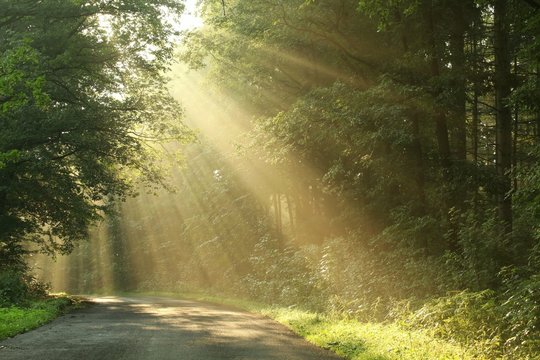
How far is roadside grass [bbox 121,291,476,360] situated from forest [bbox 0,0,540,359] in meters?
0.42

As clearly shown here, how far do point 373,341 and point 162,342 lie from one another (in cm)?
412

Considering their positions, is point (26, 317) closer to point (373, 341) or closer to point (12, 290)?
point (12, 290)

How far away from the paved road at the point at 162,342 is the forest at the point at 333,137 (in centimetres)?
256

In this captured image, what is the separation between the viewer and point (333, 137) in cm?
1714

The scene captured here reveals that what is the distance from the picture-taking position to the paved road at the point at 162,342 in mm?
9289

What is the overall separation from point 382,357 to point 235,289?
22902 mm

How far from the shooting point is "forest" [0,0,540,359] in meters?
11.7

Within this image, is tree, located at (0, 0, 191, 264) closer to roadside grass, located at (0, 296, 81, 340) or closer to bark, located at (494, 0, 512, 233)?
roadside grass, located at (0, 296, 81, 340)

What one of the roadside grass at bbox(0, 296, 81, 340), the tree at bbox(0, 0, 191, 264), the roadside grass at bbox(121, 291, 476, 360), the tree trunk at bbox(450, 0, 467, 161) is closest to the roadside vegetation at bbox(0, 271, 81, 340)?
the roadside grass at bbox(0, 296, 81, 340)

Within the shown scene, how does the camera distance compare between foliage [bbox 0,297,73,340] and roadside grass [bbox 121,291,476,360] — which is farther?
foliage [bbox 0,297,73,340]

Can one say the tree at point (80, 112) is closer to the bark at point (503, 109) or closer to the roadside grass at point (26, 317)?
the roadside grass at point (26, 317)

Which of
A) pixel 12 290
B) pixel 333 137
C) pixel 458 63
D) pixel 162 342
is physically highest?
pixel 458 63

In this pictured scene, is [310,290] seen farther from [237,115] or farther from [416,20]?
[237,115]

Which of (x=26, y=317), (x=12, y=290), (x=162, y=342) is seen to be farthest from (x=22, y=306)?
(x=162, y=342)
